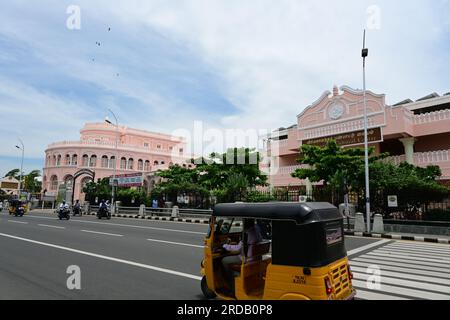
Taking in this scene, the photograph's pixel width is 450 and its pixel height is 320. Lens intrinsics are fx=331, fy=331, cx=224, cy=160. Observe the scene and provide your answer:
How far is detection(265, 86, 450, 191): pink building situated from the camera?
79.0ft

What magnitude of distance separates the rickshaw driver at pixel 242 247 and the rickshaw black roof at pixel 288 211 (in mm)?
214

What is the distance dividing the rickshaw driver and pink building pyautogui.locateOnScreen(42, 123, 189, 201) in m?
48.9

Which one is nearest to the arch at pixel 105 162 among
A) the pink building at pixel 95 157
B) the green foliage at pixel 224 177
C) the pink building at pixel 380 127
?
the pink building at pixel 95 157

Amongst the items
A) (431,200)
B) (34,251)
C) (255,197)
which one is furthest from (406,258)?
(255,197)

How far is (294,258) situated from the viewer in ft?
13.4

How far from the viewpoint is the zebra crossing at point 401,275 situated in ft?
19.0

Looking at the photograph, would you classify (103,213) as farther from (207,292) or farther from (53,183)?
(53,183)

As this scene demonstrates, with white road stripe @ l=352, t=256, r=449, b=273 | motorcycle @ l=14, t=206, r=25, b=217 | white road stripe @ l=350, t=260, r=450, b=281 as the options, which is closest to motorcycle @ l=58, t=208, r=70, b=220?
motorcycle @ l=14, t=206, r=25, b=217

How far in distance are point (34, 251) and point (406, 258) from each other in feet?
35.2

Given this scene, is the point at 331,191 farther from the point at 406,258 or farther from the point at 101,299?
the point at 101,299

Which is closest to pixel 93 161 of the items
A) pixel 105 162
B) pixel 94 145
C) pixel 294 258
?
pixel 105 162

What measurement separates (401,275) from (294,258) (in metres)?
4.53

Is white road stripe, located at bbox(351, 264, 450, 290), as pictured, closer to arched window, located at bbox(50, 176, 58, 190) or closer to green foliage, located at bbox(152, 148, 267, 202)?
green foliage, located at bbox(152, 148, 267, 202)

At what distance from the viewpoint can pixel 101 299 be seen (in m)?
5.23
